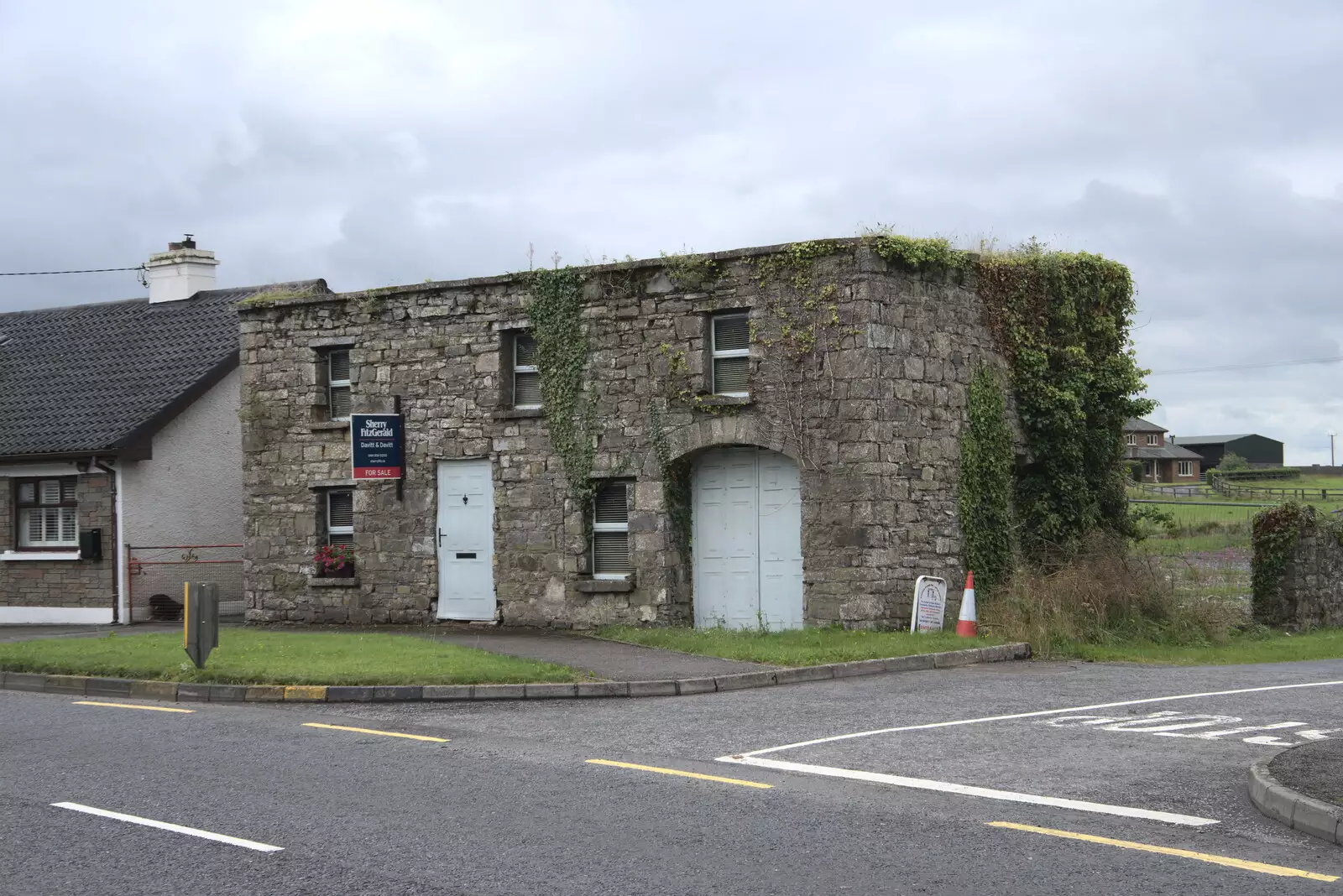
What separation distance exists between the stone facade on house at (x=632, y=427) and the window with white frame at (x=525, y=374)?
13cm

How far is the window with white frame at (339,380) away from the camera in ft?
75.4

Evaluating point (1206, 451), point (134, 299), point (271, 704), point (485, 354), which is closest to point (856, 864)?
point (271, 704)

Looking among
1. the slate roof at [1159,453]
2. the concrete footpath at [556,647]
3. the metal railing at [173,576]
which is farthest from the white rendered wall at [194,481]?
the slate roof at [1159,453]

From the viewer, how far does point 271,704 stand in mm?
14195

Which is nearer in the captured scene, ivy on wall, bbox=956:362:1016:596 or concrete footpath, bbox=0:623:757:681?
concrete footpath, bbox=0:623:757:681

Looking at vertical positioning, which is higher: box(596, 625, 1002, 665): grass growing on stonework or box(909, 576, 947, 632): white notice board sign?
box(909, 576, 947, 632): white notice board sign

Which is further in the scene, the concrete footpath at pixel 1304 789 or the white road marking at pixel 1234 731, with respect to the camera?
the white road marking at pixel 1234 731

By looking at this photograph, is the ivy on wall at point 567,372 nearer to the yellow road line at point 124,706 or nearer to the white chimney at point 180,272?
the yellow road line at point 124,706

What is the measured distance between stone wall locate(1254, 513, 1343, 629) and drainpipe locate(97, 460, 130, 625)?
62.4 feet

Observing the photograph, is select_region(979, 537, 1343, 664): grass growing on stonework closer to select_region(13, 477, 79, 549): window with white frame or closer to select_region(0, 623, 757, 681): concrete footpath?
select_region(0, 623, 757, 681): concrete footpath

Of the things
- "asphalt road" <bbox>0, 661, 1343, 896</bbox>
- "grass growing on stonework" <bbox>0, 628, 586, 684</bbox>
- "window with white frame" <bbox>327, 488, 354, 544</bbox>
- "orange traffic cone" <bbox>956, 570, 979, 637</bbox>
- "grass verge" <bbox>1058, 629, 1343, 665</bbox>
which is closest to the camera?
"asphalt road" <bbox>0, 661, 1343, 896</bbox>

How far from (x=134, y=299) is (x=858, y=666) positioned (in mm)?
21861

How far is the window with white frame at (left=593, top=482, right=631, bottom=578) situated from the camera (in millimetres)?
20531

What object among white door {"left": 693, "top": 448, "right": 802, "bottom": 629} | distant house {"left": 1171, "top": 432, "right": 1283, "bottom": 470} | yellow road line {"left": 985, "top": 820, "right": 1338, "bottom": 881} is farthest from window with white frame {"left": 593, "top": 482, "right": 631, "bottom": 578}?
distant house {"left": 1171, "top": 432, "right": 1283, "bottom": 470}
